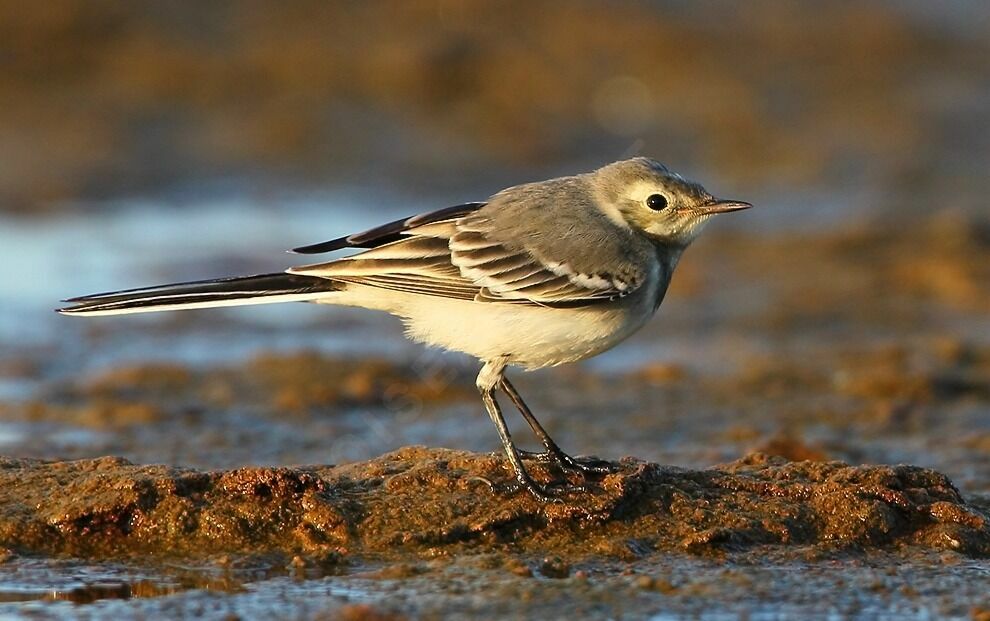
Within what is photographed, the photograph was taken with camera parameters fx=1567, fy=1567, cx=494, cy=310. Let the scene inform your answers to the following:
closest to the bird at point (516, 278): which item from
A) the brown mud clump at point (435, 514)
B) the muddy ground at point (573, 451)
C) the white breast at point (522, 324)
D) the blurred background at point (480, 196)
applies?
the white breast at point (522, 324)

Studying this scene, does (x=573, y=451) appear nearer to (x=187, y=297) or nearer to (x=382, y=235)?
(x=382, y=235)

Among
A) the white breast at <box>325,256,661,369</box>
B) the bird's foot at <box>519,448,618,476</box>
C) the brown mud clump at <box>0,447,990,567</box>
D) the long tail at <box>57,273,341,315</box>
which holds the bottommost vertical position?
the brown mud clump at <box>0,447,990,567</box>

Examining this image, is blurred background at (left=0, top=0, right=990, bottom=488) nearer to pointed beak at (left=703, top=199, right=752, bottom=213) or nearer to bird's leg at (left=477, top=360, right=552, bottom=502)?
pointed beak at (left=703, top=199, right=752, bottom=213)

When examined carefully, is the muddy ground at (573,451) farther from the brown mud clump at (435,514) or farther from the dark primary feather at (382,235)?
the dark primary feather at (382,235)

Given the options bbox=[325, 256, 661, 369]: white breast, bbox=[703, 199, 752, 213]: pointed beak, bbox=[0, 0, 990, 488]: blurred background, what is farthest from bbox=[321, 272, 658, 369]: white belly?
bbox=[0, 0, 990, 488]: blurred background

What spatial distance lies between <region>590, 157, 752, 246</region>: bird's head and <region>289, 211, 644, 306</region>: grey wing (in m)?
0.43

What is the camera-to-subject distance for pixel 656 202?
7.45 meters

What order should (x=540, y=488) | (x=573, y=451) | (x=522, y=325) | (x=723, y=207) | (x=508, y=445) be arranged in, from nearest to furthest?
(x=540, y=488)
(x=508, y=445)
(x=522, y=325)
(x=723, y=207)
(x=573, y=451)

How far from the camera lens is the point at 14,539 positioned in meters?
6.20

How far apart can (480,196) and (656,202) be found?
9545 mm

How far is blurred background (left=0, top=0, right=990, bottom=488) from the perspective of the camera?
10.4 m

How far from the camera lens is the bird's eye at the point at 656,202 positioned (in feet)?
24.4

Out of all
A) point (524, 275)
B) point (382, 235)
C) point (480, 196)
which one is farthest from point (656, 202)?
point (480, 196)

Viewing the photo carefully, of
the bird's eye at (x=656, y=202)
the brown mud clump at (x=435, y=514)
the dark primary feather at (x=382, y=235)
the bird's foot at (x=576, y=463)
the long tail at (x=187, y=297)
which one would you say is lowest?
the brown mud clump at (x=435, y=514)
